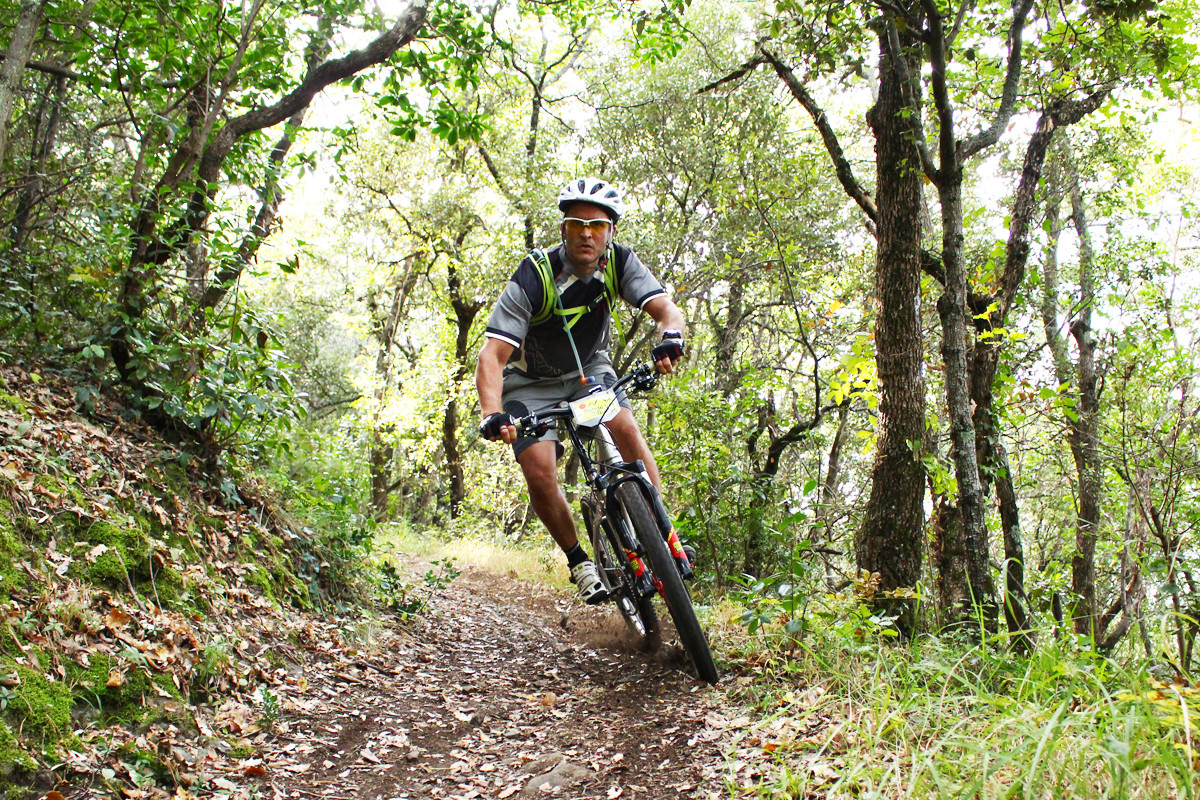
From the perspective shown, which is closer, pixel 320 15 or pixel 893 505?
pixel 893 505

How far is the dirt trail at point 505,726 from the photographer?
2.95m

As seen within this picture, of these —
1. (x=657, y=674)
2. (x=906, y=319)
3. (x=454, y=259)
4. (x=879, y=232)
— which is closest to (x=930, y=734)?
(x=657, y=674)

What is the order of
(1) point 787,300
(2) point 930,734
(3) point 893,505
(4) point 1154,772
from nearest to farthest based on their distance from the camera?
(4) point 1154,772 < (2) point 930,734 < (3) point 893,505 < (1) point 787,300

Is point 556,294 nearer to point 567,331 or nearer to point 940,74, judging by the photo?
point 567,331

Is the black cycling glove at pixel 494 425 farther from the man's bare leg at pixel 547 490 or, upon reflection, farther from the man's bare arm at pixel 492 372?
the man's bare leg at pixel 547 490

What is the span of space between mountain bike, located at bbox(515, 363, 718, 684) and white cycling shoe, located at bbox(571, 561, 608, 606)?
6 centimetres

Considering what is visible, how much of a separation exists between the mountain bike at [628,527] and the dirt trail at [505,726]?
0.29m

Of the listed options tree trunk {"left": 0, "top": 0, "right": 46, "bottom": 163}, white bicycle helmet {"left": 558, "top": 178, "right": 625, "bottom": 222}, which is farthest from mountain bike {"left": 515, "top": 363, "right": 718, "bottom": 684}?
tree trunk {"left": 0, "top": 0, "right": 46, "bottom": 163}

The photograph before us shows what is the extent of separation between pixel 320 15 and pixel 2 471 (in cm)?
469

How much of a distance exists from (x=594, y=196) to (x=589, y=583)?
2.17m

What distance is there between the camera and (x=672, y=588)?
3.69 meters

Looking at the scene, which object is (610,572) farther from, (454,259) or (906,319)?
(454,259)

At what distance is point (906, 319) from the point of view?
458 cm

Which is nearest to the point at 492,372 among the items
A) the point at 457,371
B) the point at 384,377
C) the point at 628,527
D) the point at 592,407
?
the point at 592,407
